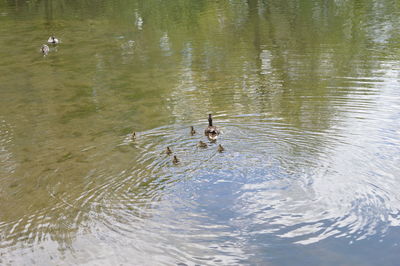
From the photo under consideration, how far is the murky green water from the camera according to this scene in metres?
7.55

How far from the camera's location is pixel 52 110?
13953 mm

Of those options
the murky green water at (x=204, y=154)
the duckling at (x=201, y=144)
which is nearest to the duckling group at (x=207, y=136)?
the duckling at (x=201, y=144)

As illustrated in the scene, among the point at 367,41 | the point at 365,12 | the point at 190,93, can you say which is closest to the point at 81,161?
the point at 190,93

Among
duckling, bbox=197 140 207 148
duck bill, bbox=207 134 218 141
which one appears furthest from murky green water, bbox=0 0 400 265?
duck bill, bbox=207 134 218 141

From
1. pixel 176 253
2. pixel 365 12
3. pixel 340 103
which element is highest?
pixel 365 12

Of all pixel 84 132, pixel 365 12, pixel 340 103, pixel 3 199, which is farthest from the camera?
pixel 365 12

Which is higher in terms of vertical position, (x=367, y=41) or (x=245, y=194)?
(x=367, y=41)

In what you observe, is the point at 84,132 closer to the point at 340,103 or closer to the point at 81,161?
the point at 81,161

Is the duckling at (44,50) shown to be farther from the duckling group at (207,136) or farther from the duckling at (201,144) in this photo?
the duckling at (201,144)

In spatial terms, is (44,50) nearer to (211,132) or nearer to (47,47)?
(47,47)

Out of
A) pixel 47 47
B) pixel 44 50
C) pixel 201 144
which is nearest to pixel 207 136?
pixel 201 144

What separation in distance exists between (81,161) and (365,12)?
21.2 meters

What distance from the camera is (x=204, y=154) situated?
10242mm

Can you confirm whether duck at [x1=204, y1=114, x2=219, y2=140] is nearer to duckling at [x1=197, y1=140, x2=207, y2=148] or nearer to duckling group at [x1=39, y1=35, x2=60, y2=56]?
duckling at [x1=197, y1=140, x2=207, y2=148]
